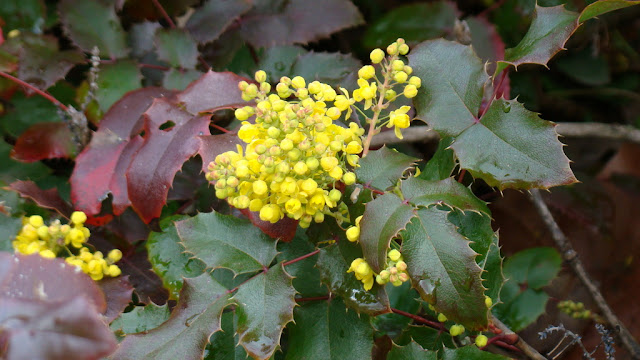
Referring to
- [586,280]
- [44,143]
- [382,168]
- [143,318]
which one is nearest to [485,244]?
[382,168]

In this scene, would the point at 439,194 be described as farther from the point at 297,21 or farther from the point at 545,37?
the point at 297,21

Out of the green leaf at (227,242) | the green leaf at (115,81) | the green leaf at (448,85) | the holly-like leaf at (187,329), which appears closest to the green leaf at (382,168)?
the green leaf at (448,85)

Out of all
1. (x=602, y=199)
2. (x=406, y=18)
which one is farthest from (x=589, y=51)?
(x=406, y=18)

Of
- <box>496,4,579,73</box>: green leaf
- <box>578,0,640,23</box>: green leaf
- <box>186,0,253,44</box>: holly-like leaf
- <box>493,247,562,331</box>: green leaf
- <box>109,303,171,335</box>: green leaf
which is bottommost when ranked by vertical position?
<box>493,247,562,331</box>: green leaf

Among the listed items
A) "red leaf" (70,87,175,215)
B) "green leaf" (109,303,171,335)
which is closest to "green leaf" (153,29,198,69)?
"red leaf" (70,87,175,215)

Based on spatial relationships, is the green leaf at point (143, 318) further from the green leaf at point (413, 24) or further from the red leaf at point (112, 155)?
the green leaf at point (413, 24)

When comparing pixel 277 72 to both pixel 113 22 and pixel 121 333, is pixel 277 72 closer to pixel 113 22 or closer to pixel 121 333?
pixel 113 22

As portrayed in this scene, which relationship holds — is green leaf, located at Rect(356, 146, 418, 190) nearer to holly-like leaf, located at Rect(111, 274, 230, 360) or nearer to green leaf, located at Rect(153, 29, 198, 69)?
holly-like leaf, located at Rect(111, 274, 230, 360)
